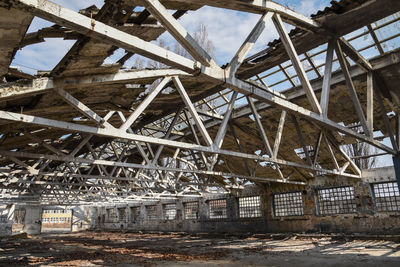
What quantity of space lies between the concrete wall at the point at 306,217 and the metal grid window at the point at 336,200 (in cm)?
39

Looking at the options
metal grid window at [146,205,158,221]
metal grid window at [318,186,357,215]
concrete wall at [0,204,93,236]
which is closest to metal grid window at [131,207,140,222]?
metal grid window at [146,205,158,221]

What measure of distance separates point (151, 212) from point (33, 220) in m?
16.7

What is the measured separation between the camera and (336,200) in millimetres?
17203

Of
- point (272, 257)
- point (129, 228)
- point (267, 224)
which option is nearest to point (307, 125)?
point (272, 257)

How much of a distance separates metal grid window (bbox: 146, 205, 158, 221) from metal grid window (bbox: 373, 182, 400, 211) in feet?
69.3

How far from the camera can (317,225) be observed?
17281 mm

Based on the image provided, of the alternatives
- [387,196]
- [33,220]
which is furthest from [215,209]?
[33,220]

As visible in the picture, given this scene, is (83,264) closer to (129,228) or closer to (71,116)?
(71,116)

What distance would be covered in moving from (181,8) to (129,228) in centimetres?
3351

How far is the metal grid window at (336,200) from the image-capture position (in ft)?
54.8

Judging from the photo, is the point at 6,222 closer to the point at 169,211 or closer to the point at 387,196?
the point at 169,211

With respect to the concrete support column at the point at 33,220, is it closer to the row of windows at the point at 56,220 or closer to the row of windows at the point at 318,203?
the row of windows at the point at 56,220

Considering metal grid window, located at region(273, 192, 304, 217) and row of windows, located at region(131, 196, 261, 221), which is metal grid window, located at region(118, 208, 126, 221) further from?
metal grid window, located at region(273, 192, 304, 217)

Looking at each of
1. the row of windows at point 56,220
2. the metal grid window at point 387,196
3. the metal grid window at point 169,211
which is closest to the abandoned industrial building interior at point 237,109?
the metal grid window at point 387,196
